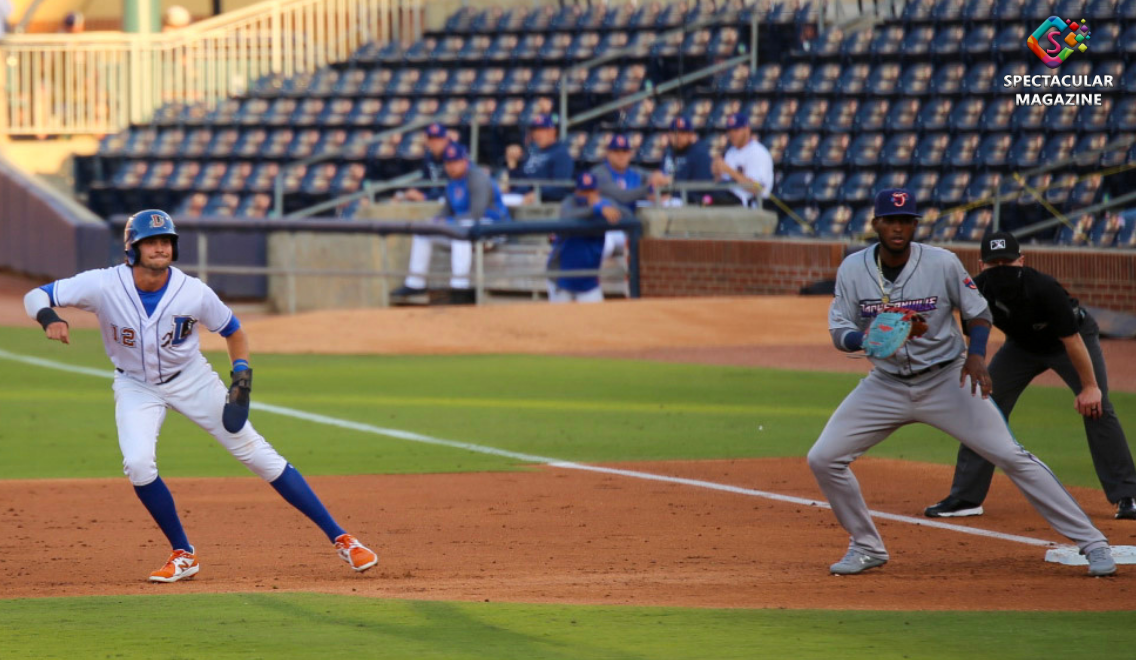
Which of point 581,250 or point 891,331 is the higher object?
point 891,331

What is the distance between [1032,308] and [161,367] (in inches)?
176

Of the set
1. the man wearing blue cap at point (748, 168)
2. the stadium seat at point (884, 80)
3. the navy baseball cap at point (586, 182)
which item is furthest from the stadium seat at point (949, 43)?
Result: the navy baseball cap at point (586, 182)

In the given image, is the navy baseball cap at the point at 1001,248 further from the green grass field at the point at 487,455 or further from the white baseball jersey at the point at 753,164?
the white baseball jersey at the point at 753,164

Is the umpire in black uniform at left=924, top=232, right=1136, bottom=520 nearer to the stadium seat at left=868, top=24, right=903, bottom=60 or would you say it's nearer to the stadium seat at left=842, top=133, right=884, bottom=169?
the stadium seat at left=842, top=133, right=884, bottom=169

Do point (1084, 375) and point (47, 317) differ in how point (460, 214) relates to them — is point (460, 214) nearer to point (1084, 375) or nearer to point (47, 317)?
point (47, 317)

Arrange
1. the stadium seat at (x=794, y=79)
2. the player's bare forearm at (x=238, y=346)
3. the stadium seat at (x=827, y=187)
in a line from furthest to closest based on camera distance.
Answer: the stadium seat at (x=794, y=79) < the stadium seat at (x=827, y=187) < the player's bare forearm at (x=238, y=346)

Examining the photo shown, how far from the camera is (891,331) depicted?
6.75m

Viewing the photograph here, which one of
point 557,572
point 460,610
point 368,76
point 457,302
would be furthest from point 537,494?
point 368,76

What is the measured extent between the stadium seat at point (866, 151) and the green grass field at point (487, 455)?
5651 millimetres

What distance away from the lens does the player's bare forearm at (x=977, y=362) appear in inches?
268

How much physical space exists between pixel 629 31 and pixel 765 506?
1788 centimetres

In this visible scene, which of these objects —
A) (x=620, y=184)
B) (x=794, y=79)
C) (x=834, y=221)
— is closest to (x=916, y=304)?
(x=620, y=184)

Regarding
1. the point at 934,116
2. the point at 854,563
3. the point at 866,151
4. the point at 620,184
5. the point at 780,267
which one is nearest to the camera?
the point at 854,563

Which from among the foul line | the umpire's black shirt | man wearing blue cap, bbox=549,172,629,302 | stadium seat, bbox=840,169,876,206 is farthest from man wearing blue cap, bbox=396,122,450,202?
the umpire's black shirt
